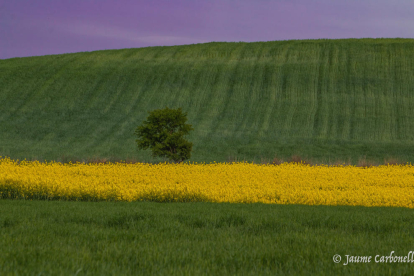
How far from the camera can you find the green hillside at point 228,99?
1676 inches

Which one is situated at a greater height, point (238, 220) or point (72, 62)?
point (72, 62)

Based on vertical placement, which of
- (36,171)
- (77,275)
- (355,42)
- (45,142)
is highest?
(355,42)

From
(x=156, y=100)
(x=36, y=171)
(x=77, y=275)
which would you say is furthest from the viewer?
(x=156, y=100)

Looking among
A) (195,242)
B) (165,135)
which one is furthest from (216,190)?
(165,135)

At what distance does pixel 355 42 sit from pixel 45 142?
51.6m

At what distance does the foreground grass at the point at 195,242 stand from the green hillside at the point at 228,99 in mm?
27779

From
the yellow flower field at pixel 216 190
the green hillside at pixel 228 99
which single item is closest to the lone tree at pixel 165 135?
the green hillside at pixel 228 99

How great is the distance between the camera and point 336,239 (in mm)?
6488

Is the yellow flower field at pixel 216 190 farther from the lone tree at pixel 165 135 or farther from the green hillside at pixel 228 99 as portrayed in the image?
the green hillside at pixel 228 99

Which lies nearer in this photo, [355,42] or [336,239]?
[336,239]

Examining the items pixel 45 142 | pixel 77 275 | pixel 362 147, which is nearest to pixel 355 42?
pixel 362 147

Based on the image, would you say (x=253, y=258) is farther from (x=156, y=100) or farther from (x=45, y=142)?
(x=156, y=100)

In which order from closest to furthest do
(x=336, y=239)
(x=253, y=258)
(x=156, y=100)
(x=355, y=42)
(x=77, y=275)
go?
(x=77, y=275)
(x=253, y=258)
(x=336, y=239)
(x=156, y=100)
(x=355, y=42)

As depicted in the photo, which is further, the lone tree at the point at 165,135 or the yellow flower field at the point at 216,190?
the lone tree at the point at 165,135
